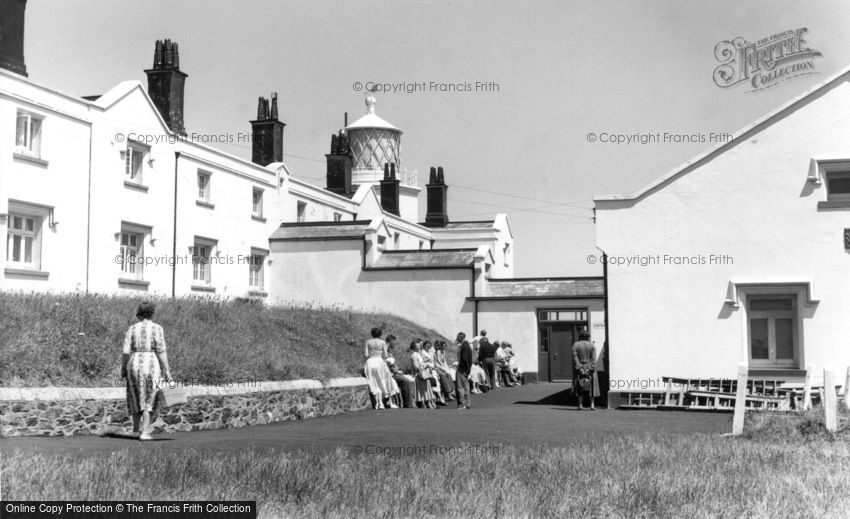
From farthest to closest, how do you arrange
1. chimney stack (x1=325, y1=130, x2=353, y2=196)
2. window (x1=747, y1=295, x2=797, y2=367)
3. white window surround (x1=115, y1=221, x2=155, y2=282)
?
chimney stack (x1=325, y1=130, x2=353, y2=196) → white window surround (x1=115, y1=221, x2=155, y2=282) → window (x1=747, y1=295, x2=797, y2=367)

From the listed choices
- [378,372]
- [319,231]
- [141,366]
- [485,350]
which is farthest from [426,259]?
[141,366]

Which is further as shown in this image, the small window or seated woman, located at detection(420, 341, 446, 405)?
seated woman, located at detection(420, 341, 446, 405)

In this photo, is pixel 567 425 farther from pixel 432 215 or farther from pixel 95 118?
pixel 432 215

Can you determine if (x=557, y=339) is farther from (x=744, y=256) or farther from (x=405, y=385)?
(x=744, y=256)

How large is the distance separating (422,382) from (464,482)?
1471cm

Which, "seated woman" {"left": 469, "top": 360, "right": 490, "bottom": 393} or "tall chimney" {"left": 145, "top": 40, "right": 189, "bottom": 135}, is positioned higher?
"tall chimney" {"left": 145, "top": 40, "right": 189, "bottom": 135}

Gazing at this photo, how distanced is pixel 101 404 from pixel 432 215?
157 ft

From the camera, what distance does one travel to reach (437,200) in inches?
2477

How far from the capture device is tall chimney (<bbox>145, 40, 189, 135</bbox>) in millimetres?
36031

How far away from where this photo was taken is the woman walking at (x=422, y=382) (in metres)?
23.7

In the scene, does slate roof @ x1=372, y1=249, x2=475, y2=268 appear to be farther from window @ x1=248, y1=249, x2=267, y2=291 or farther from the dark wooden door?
window @ x1=248, y1=249, x2=267, y2=291

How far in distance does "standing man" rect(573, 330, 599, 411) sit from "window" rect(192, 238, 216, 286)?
60.4ft

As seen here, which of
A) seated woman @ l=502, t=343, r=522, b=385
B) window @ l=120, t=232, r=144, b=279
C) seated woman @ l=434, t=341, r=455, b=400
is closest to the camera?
seated woman @ l=434, t=341, r=455, b=400

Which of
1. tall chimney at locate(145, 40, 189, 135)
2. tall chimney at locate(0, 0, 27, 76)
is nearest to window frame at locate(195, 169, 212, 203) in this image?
tall chimney at locate(145, 40, 189, 135)
